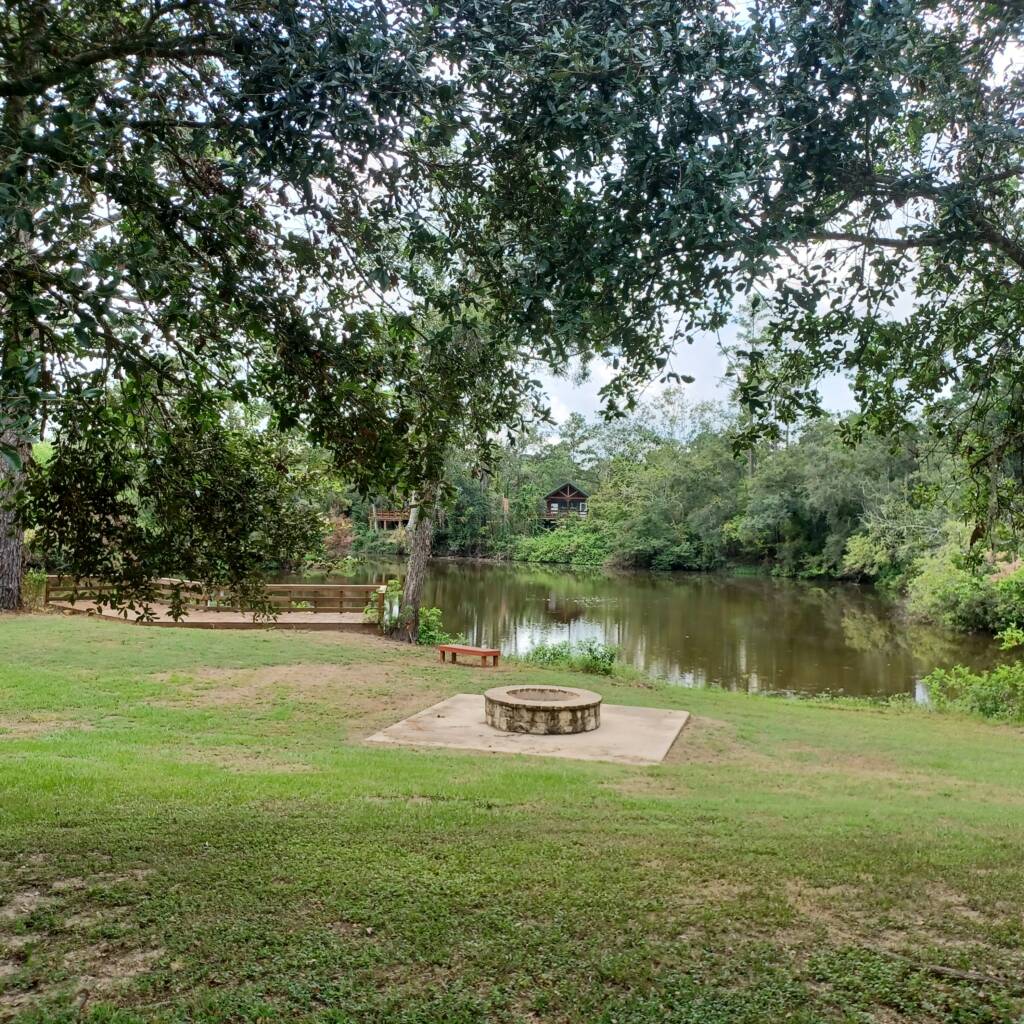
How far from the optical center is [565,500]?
7119cm

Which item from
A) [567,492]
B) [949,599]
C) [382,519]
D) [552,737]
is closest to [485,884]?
[552,737]

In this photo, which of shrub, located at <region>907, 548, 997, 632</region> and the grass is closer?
the grass

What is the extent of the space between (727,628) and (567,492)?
43.8m

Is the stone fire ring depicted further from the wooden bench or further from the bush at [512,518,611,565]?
the bush at [512,518,611,565]

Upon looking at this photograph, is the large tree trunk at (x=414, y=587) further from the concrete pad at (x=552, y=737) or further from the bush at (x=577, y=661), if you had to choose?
the concrete pad at (x=552, y=737)

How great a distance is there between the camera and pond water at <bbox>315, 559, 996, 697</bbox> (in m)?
20.2

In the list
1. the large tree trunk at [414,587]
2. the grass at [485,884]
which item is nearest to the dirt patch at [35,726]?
the grass at [485,884]

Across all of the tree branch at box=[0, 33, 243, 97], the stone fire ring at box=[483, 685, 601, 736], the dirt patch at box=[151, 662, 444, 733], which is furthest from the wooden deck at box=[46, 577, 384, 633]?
the tree branch at box=[0, 33, 243, 97]

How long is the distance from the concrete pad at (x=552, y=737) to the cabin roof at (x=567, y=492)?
5890 cm

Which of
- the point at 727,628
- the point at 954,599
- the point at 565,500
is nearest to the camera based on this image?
the point at 954,599

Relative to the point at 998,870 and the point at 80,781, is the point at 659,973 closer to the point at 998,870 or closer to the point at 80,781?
the point at 998,870

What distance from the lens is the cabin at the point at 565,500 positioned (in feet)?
230

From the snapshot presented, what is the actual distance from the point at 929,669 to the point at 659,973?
20.0m

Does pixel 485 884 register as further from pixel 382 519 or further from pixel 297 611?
pixel 382 519
